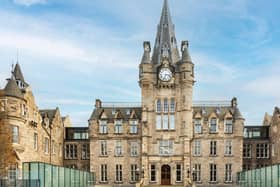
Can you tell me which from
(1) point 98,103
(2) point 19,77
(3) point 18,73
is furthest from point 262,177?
(3) point 18,73

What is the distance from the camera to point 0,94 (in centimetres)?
4272

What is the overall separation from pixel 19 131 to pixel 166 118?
883 inches

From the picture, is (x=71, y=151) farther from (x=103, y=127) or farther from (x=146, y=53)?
(x=146, y=53)

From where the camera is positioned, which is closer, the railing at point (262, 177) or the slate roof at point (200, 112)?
the railing at point (262, 177)

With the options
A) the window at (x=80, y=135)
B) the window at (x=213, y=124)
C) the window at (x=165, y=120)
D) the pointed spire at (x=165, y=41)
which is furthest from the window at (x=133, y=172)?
the pointed spire at (x=165, y=41)

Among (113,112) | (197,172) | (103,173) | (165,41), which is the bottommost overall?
(103,173)

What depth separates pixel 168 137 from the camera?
5975 cm

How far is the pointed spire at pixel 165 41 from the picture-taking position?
6172 cm

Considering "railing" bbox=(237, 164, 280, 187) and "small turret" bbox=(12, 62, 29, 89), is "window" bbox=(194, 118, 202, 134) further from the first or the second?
"small turret" bbox=(12, 62, 29, 89)

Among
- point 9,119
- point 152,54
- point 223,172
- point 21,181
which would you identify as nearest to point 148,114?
point 152,54

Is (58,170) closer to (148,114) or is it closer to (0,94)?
(0,94)

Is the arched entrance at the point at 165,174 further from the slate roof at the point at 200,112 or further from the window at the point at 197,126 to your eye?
the slate roof at the point at 200,112

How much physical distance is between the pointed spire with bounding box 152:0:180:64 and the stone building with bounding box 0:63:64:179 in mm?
18675

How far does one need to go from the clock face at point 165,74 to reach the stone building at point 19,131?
661 inches
